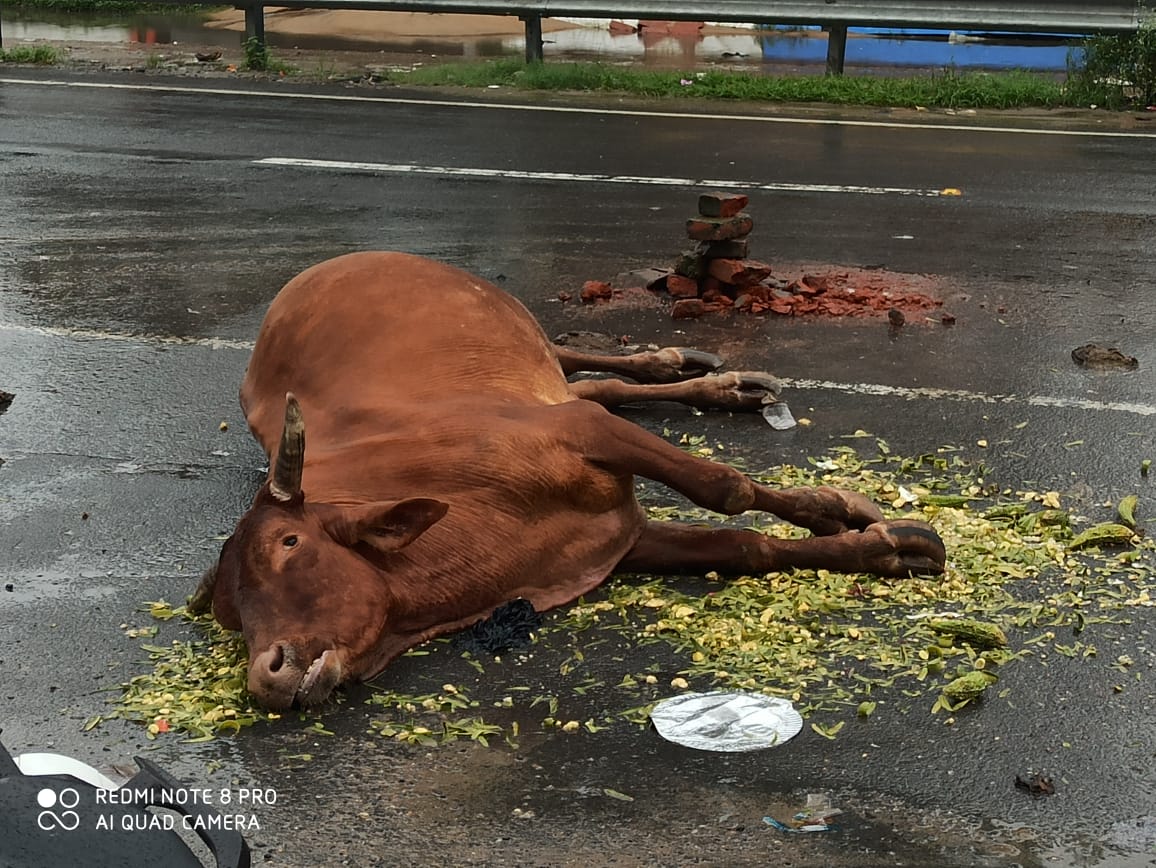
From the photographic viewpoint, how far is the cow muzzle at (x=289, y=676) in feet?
13.9

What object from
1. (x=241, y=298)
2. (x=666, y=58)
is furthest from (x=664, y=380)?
(x=666, y=58)

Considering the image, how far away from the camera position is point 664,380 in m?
7.12

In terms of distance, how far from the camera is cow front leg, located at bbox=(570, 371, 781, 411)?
681 centimetres

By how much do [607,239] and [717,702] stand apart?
5.80 metres

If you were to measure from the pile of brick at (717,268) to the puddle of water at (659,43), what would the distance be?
10735 mm

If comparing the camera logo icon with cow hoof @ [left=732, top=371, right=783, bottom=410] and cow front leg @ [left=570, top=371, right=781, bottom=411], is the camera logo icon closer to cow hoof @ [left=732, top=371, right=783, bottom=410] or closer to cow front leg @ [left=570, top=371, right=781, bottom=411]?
cow front leg @ [left=570, top=371, right=781, bottom=411]

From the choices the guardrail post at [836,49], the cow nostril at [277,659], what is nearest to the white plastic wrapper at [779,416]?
the cow nostril at [277,659]

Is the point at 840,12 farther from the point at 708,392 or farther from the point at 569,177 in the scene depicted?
the point at 708,392

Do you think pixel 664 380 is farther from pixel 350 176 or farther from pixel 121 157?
pixel 121 157

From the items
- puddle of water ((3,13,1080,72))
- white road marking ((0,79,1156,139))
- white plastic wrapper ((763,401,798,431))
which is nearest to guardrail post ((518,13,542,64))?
Answer: white road marking ((0,79,1156,139))

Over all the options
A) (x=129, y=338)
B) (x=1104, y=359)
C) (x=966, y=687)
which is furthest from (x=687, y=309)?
(x=966, y=687)

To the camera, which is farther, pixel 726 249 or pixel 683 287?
pixel 683 287

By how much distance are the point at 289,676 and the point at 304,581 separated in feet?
0.89

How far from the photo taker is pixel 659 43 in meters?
21.4
